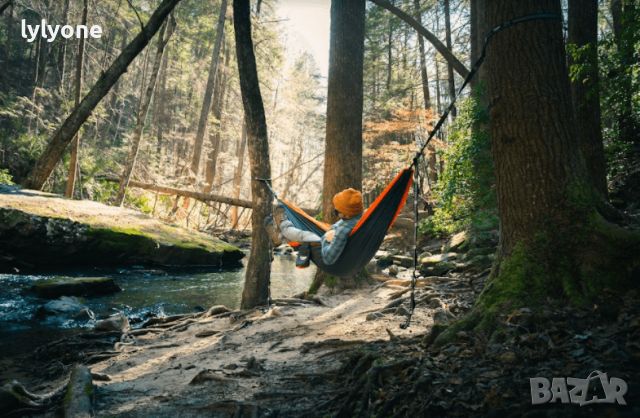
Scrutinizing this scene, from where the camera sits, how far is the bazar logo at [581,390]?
1229 millimetres

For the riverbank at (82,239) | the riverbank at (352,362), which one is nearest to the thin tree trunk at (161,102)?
the riverbank at (82,239)

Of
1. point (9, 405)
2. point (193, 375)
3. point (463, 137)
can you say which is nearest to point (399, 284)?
point (463, 137)

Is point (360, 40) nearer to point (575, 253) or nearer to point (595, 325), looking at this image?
Answer: point (575, 253)

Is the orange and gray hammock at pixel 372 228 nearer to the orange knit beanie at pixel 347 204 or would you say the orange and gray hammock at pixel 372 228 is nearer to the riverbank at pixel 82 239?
the orange knit beanie at pixel 347 204

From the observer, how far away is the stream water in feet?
13.0

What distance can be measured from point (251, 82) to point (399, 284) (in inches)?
115

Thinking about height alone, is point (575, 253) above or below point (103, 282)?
above

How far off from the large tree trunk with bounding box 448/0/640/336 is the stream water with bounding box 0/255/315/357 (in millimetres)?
4058

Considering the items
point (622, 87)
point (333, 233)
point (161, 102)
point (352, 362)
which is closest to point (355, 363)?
point (352, 362)

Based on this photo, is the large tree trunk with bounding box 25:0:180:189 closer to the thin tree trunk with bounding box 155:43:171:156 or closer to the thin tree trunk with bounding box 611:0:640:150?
the thin tree trunk with bounding box 611:0:640:150

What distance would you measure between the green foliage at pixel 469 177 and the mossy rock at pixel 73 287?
200 inches

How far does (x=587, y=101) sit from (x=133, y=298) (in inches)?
256

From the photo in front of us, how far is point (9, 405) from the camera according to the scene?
2.03 m

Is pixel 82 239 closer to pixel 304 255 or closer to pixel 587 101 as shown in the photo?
pixel 304 255
